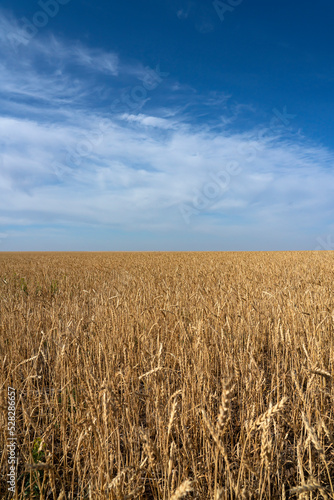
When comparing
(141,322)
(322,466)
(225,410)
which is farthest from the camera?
(141,322)

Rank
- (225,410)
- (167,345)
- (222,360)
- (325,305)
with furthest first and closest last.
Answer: (325,305)
(167,345)
(222,360)
(225,410)

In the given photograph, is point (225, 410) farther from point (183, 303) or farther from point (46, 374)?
point (183, 303)

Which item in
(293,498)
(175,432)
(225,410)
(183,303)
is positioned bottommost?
(293,498)

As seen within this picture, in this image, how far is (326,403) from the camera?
86.7 inches

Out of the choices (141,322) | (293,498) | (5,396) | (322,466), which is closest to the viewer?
(293,498)

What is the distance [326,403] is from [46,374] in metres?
2.55

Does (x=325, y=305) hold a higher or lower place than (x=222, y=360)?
higher

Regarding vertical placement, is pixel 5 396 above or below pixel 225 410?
below

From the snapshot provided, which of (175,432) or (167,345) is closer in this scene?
(175,432)

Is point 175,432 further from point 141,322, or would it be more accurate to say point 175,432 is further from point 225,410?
point 141,322

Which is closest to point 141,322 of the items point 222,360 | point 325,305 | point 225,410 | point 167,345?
point 167,345

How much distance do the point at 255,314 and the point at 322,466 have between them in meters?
2.11

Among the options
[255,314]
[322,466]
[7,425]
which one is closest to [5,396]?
[7,425]

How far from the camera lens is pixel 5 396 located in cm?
218
